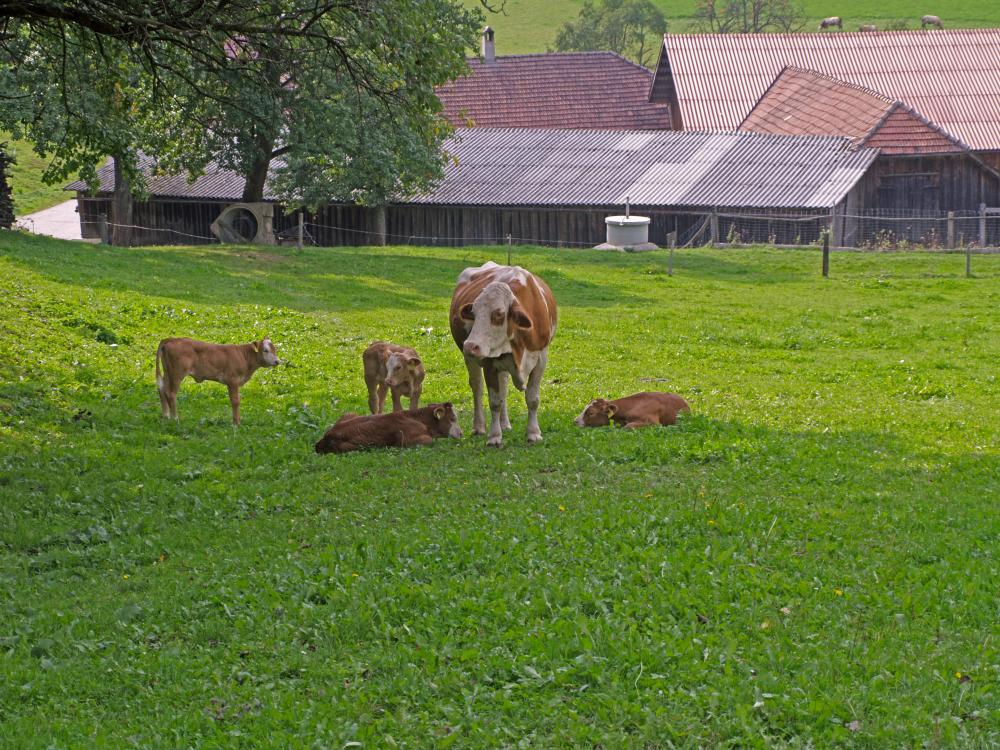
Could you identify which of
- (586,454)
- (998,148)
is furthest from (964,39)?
(586,454)

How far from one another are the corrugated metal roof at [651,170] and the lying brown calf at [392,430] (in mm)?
29548

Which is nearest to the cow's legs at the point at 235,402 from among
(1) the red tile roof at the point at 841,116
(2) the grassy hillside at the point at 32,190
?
(1) the red tile roof at the point at 841,116

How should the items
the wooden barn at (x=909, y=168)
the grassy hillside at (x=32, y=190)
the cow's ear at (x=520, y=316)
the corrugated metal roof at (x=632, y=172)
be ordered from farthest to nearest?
the grassy hillside at (x=32, y=190), the wooden barn at (x=909, y=168), the corrugated metal roof at (x=632, y=172), the cow's ear at (x=520, y=316)

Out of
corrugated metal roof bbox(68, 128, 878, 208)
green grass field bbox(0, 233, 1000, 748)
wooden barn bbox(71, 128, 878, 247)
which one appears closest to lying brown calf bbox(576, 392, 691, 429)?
green grass field bbox(0, 233, 1000, 748)

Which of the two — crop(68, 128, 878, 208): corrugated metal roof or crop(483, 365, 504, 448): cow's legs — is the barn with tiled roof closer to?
crop(68, 128, 878, 208): corrugated metal roof

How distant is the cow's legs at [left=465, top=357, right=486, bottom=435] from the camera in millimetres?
13625

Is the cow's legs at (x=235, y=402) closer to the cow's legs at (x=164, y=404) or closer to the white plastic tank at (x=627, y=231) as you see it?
the cow's legs at (x=164, y=404)

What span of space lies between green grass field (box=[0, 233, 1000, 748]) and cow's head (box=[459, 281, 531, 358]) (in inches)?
44.6

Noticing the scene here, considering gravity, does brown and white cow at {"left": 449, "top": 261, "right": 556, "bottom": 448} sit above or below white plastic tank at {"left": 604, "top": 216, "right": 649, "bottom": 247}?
below

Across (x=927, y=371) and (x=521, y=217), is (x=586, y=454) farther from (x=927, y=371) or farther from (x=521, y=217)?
(x=521, y=217)

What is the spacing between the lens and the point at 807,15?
10962 centimetres

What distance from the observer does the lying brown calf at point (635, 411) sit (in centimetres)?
1434

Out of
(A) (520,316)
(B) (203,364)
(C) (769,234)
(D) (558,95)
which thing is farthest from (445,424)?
(D) (558,95)

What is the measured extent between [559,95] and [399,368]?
5333 cm
